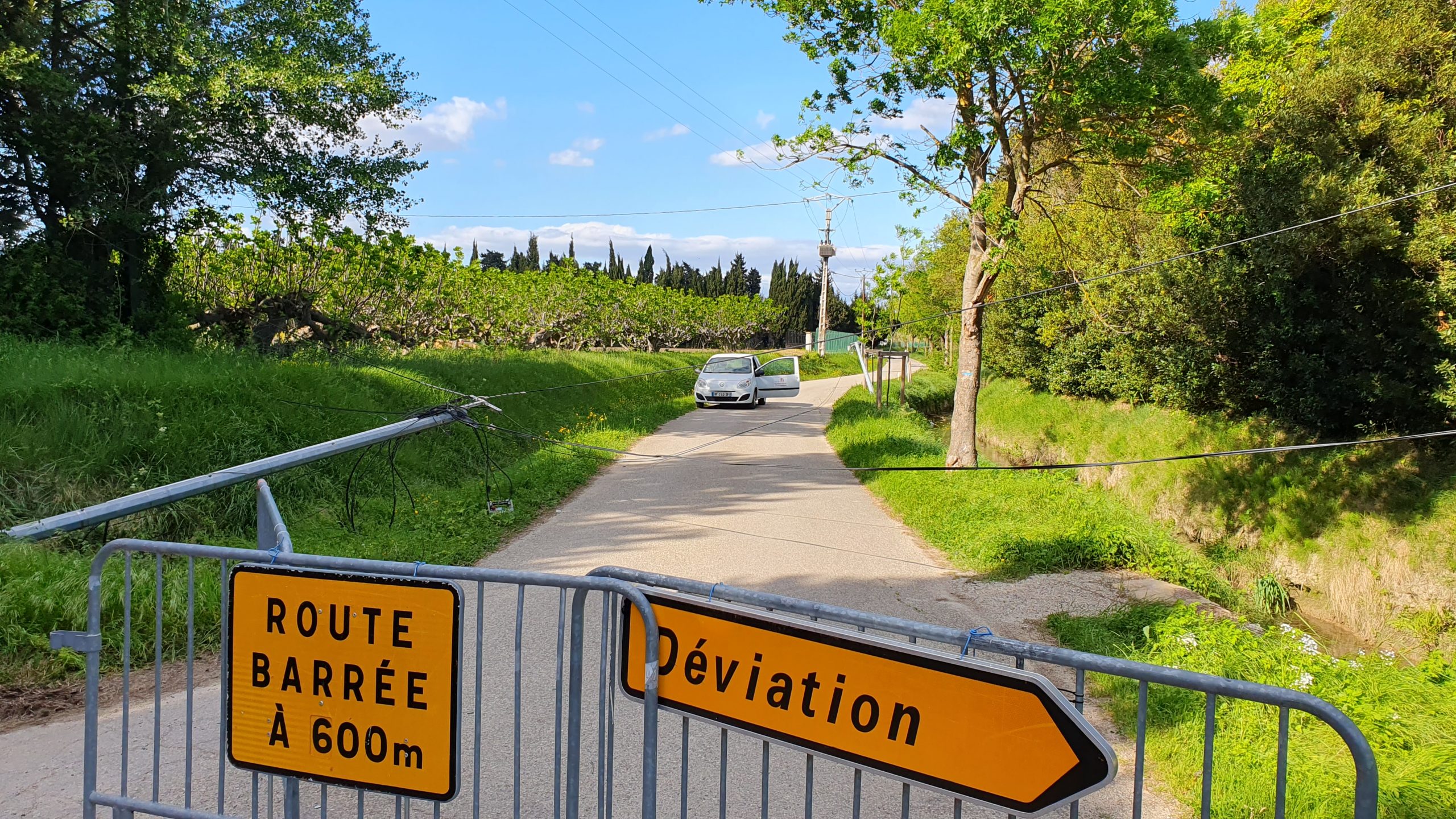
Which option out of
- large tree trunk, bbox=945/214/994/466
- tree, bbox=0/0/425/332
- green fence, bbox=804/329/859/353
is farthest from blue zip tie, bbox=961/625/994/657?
green fence, bbox=804/329/859/353

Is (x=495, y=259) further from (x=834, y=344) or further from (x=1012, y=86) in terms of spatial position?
(x=1012, y=86)

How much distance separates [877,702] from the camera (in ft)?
7.77

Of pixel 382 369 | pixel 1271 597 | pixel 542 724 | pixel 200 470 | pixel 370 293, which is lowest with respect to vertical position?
pixel 1271 597

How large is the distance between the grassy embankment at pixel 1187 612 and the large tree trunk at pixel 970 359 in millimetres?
652

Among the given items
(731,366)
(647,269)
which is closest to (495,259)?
(647,269)

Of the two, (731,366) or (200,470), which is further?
(731,366)

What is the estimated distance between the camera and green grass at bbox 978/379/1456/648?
430 inches

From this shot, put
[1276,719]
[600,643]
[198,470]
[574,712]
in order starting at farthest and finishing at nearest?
[198,470] < [600,643] < [1276,719] < [574,712]

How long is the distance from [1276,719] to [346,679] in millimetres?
4622

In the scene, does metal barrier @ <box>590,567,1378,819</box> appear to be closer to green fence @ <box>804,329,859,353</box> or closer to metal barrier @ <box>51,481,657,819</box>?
metal barrier @ <box>51,481,657,819</box>

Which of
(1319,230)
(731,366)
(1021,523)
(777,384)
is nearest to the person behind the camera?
(1021,523)

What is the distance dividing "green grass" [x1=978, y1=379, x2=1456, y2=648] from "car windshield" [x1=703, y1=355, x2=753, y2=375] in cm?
1225

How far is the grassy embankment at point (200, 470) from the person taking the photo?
5902 mm

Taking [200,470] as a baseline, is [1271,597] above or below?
below
